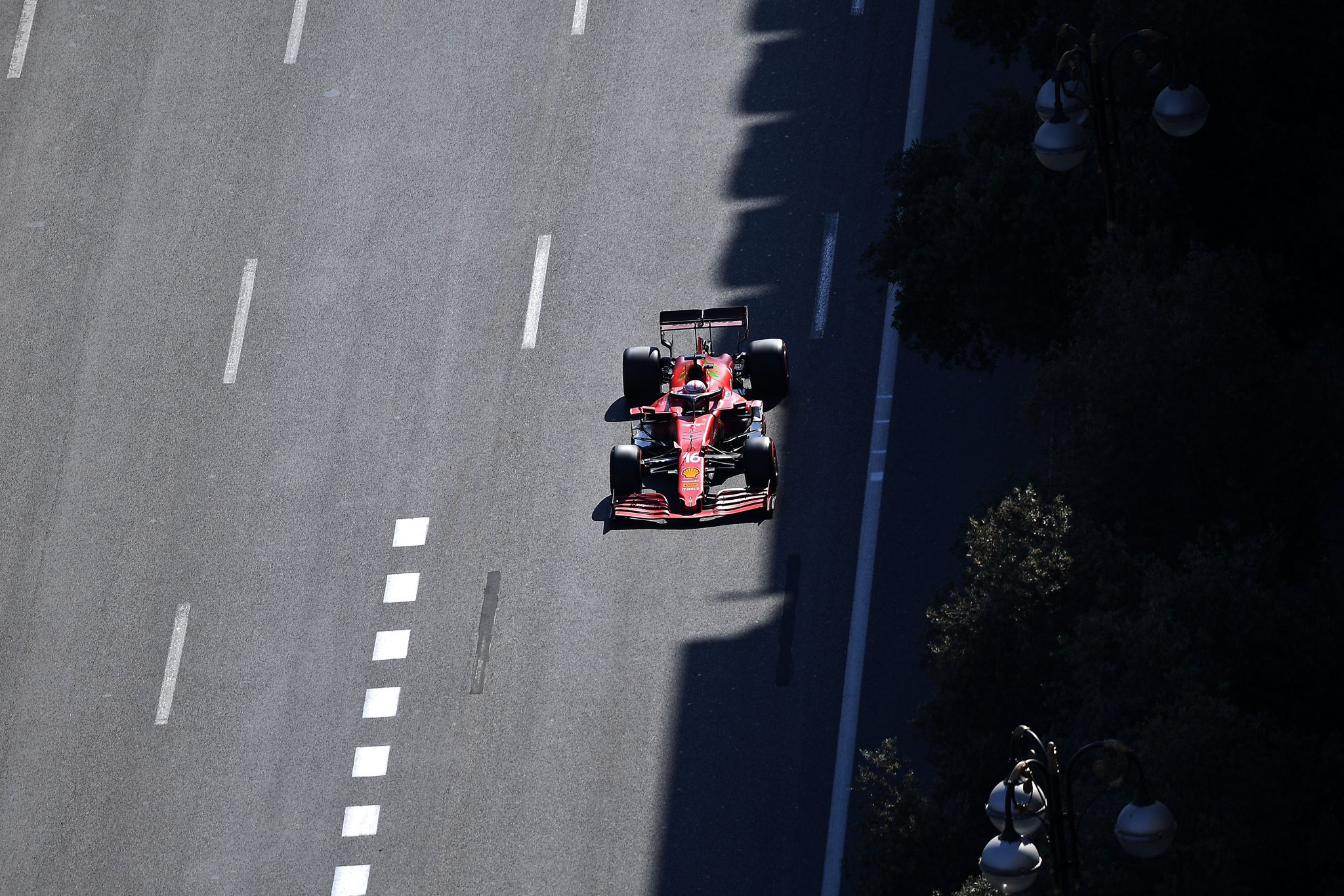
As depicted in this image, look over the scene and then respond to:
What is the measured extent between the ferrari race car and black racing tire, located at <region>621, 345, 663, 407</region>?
0.04 feet

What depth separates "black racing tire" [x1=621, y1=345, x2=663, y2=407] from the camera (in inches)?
1416

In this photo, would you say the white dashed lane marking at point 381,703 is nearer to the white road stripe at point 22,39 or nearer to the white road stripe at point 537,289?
the white road stripe at point 537,289

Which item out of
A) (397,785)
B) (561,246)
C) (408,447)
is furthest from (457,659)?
(561,246)

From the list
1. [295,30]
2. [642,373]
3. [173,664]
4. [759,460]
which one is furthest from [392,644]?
[295,30]

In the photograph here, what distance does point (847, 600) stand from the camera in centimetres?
3459

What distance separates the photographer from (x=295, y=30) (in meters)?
43.8

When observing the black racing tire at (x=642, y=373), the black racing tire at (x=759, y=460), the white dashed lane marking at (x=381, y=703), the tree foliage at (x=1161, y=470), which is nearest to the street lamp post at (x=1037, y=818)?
the tree foliage at (x=1161, y=470)

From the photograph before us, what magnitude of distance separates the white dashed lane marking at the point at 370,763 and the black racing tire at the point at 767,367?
8.47 m

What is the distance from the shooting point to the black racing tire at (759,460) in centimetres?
3406

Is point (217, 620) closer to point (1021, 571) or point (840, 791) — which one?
point (840, 791)

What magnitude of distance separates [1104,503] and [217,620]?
14832 millimetres

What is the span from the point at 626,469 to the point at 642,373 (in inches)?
89.3

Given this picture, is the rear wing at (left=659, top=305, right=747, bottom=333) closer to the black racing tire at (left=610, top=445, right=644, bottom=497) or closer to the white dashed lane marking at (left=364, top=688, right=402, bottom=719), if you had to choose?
the black racing tire at (left=610, top=445, right=644, bottom=497)

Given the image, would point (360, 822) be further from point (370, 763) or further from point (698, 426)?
point (698, 426)
